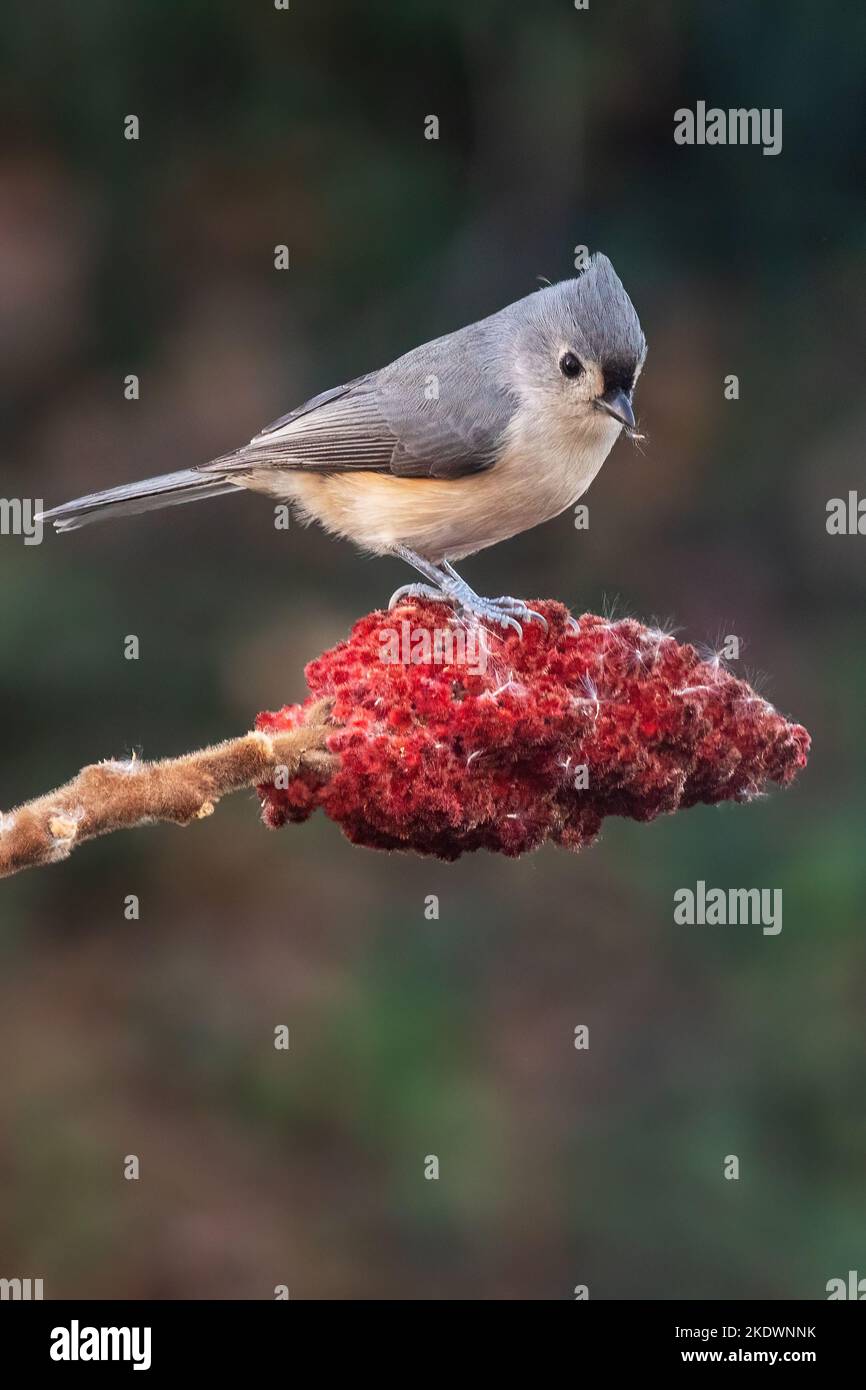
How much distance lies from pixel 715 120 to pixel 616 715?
3.66 metres

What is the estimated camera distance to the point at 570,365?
9.12ft

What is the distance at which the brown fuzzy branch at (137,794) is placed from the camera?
169 cm

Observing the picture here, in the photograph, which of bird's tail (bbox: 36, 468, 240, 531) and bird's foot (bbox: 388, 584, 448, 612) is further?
bird's tail (bbox: 36, 468, 240, 531)

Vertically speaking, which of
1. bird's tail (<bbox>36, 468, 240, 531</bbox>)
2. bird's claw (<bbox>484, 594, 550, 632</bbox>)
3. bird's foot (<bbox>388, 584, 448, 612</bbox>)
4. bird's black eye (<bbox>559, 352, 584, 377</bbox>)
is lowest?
bird's claw (<bbox>484, 594, 550, 632</bbox>)

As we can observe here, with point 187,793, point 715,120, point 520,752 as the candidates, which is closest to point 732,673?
point 520,752

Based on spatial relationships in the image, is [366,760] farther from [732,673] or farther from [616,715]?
[732,673]

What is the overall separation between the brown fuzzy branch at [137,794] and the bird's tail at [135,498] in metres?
0.76

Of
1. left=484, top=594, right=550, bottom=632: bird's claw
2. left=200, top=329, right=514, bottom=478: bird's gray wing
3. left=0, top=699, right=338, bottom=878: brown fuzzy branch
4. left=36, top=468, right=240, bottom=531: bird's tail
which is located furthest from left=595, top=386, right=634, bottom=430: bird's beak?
left=0, top=699, right=338, bottom=878: brown fuzzy branch

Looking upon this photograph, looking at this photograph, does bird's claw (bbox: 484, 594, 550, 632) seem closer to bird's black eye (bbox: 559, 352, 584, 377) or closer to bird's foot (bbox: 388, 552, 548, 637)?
bird's foot (bbox: 388, 552, 548, 637)

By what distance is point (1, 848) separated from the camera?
1676 mm

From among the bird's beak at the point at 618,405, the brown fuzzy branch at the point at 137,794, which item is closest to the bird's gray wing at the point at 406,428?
the bird's beak at the point at 618,405

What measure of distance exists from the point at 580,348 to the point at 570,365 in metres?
0.06

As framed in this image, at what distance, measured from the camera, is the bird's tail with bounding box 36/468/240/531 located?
2.68 metres

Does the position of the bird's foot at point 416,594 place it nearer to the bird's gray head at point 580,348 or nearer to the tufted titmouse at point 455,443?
the tufted titmouse at point 455,443
